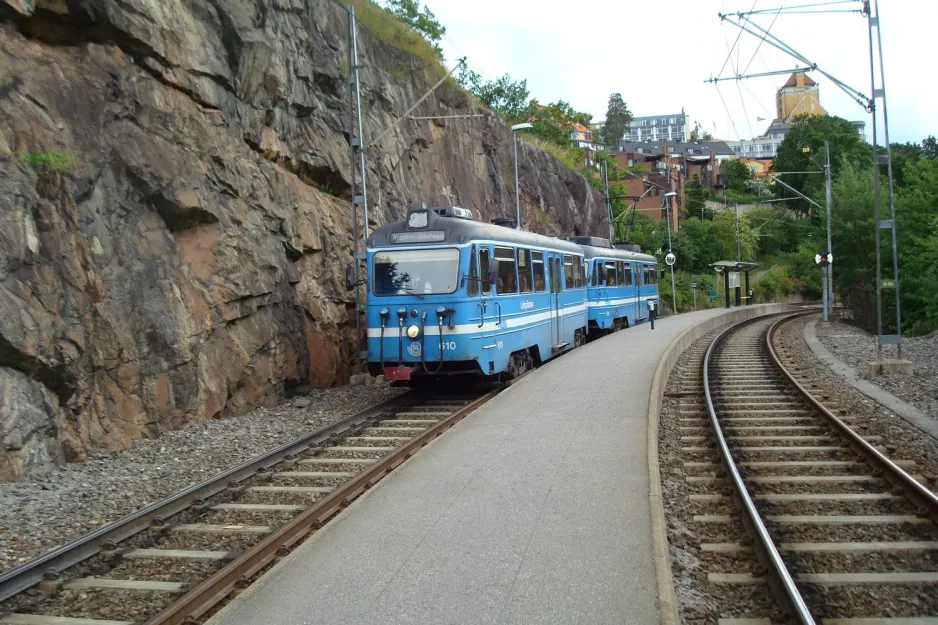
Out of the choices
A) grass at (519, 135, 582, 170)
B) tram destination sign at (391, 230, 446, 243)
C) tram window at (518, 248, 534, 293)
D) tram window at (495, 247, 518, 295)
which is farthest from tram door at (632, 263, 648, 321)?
tram destination sign at (391, 230, 446, 243)

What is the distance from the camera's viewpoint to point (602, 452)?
9.60m

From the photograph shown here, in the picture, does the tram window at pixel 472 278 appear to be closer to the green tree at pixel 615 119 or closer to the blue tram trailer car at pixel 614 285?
the blue tram trailer car at pixel 614 285

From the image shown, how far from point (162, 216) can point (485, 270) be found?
552cm

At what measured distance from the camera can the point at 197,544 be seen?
7199mm

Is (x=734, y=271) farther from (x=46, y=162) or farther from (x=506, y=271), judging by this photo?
(x=46, y=162)

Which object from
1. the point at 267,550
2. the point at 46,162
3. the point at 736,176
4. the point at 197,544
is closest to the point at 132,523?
the point at 197,544

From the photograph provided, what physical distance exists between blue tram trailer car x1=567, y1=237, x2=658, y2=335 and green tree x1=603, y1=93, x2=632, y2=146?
112293mm

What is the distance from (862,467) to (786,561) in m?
3.56

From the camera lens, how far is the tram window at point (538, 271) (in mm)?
17594

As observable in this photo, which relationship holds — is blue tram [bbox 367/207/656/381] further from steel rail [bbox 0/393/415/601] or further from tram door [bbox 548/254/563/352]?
tram door [bbox 548/254/563/352]


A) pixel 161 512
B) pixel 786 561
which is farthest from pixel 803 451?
pixel 161 512

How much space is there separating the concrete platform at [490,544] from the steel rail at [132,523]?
180 cm

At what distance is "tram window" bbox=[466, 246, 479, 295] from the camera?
14.1 m

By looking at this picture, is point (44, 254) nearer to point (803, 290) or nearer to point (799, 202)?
point (803, 290)
